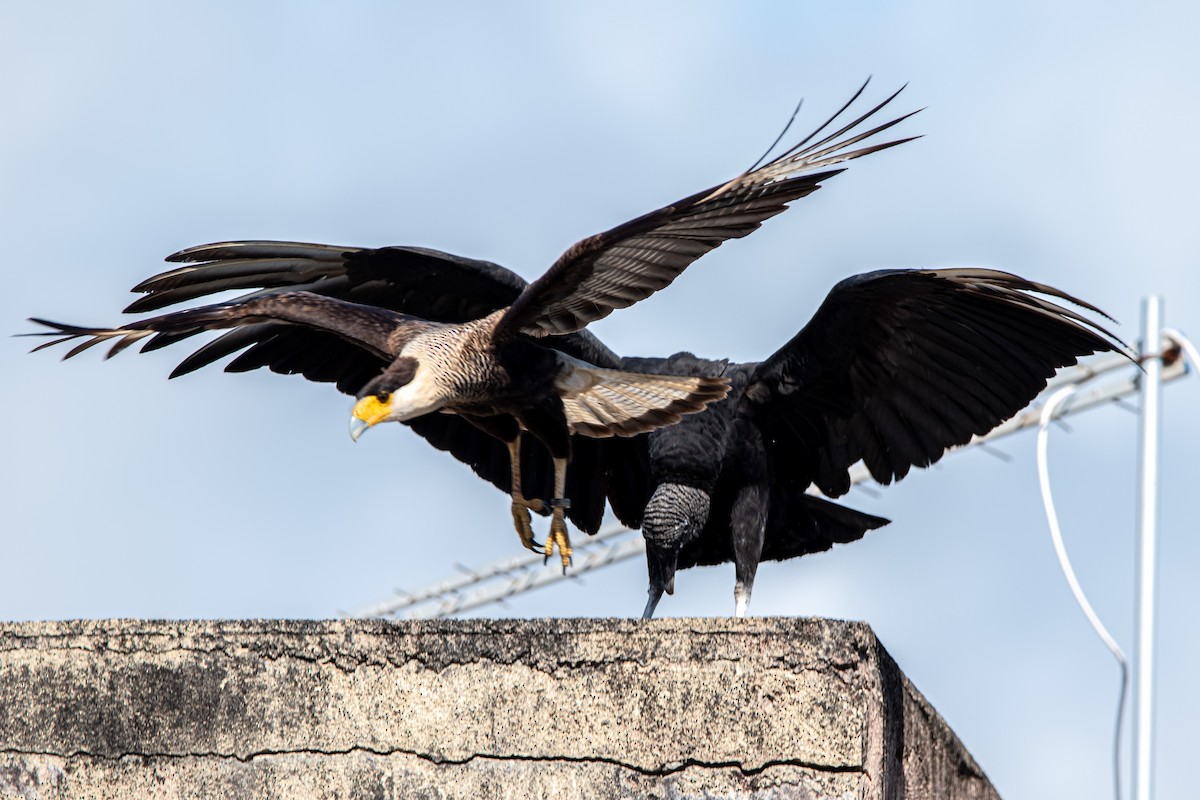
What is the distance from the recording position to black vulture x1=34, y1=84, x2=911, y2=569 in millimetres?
4527

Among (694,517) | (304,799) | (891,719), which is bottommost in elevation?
(304,799)

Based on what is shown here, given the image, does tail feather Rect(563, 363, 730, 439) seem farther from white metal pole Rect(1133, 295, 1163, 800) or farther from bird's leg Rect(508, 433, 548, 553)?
white metal pole Rect(1133, 295, 1163, 800)

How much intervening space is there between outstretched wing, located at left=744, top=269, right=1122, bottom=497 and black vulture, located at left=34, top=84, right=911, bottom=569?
0.46m

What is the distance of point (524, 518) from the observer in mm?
5250

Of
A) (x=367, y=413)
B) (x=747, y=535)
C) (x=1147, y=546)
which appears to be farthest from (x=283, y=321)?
(x=1147, y=546)

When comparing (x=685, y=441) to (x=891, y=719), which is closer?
(x=891, y=719)

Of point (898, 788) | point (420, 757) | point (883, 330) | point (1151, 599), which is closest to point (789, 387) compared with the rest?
point (883, 330)

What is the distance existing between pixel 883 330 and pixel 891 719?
75.9 inches

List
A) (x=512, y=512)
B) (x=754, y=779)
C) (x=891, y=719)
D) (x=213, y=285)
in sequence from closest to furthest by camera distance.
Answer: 1. (x=754, y=779)
2. (x=891, y=719)
3. (x=512, y=512)
4. (x=213, y=285)

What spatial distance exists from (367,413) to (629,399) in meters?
0.88

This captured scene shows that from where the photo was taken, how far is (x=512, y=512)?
529cm

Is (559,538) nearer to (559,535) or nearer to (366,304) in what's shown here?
(559,535)

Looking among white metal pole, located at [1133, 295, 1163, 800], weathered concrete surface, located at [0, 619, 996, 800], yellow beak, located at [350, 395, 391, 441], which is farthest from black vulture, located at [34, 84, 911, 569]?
white metal pole, located at [1133, 295, 1163, 800]

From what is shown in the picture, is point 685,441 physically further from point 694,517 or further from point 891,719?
point 891,719
